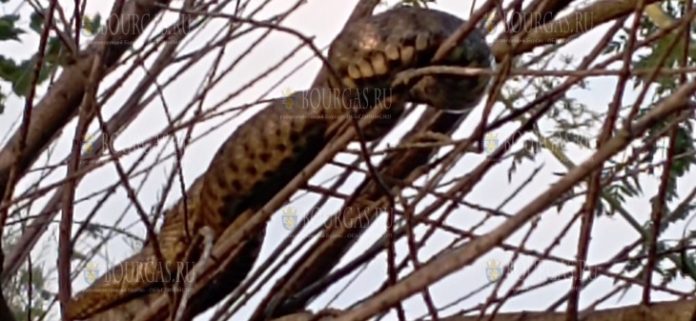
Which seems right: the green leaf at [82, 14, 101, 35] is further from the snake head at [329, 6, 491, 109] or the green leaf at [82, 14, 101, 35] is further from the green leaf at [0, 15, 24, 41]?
the snake head at [329, 6, 491, 109]

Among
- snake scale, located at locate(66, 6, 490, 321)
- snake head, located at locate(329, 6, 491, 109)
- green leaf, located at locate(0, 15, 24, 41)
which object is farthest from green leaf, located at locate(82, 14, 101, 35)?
snake head, located at locate(329, 6, 491, 109)

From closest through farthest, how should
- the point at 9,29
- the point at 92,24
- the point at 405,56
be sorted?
the point at 405,56 < the point at 9,29 < the point at 92,24

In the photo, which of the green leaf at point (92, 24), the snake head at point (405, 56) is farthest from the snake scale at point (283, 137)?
the green leaf at point (92, 24)

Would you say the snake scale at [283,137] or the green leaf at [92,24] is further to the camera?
the green leaf at [92,24]

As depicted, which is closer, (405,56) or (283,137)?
(405,56)

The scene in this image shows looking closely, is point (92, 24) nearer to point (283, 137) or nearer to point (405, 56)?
point (283, 137)

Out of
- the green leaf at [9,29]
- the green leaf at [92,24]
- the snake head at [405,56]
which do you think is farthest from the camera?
the green leaf at [92,24]

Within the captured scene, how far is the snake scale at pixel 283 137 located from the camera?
1690 mm

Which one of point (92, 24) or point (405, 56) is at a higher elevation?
point (92, 24)

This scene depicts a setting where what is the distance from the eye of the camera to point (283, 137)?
81.6 inches

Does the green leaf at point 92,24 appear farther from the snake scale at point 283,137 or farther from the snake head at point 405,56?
the snake head at point 405,56

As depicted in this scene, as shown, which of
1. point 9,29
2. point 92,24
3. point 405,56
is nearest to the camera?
point 405,56

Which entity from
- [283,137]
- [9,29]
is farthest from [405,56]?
[9,29]

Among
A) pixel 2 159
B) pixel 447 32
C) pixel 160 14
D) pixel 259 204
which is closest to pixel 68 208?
pixel 2 159
